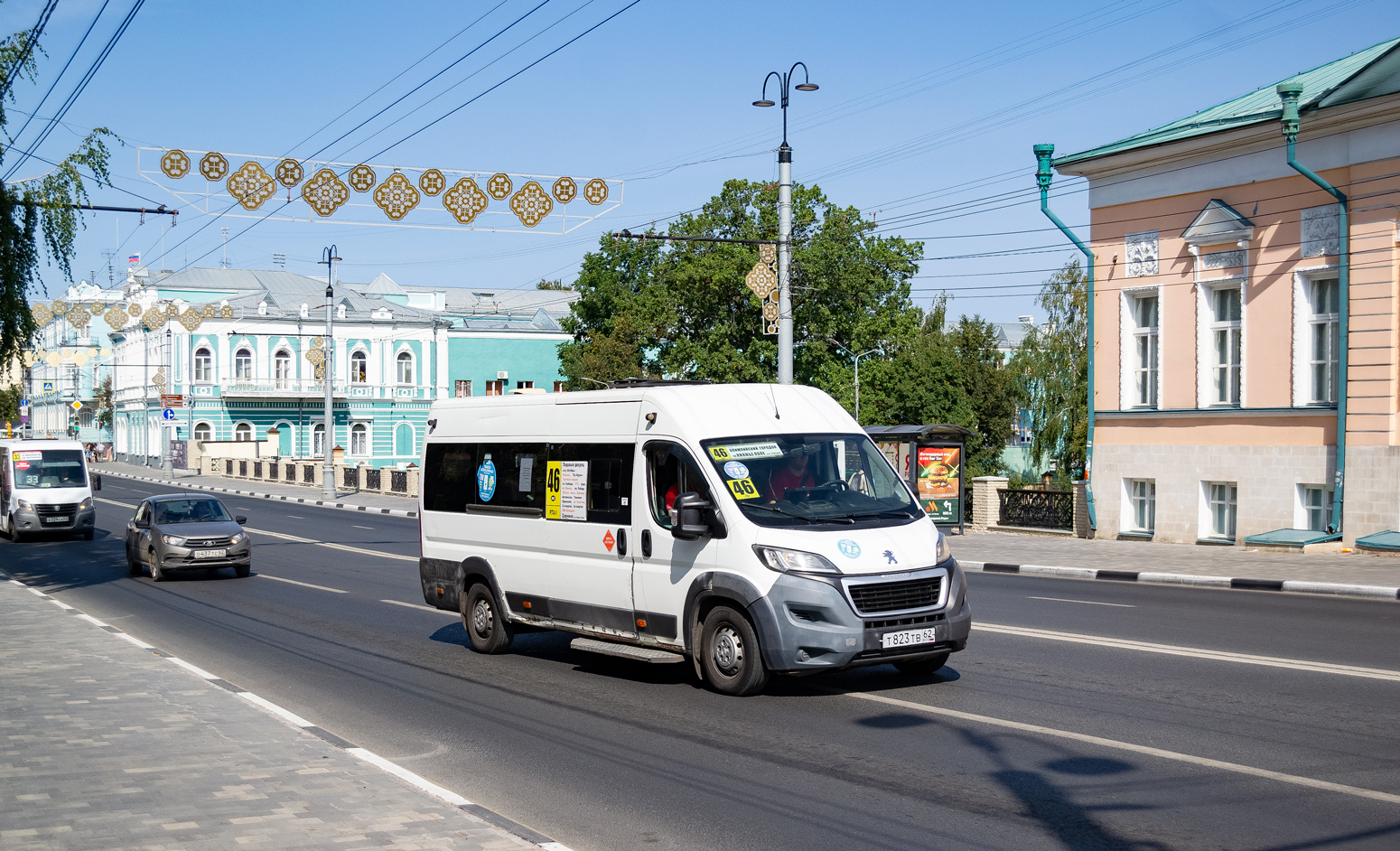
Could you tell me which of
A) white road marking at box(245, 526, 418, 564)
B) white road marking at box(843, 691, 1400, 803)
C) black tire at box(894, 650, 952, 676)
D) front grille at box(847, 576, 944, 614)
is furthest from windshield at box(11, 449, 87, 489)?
front grille at box(847, 576, 944, 614)

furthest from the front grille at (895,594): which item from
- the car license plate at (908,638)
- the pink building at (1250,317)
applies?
the pink building at (1250,317)

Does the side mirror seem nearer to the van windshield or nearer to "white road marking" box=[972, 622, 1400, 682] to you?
the van windshield

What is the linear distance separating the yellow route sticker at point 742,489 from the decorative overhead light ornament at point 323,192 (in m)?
A: 10.7

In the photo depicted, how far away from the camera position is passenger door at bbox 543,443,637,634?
35.3 feet

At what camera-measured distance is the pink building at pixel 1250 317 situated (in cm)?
2203

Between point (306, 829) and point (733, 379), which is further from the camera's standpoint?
point (733, 379)

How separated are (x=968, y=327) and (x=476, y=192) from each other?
61.3m

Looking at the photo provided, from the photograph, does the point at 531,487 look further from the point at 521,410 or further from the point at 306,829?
the point at 306,829

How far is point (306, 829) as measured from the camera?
6.02m

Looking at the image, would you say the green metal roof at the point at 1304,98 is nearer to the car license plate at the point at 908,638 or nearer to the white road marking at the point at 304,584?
the car license plate at the point at 908,638

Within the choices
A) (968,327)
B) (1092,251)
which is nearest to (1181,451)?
(1092,251)

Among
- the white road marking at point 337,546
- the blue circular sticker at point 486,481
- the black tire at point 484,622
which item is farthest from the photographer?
the white road marking at point 337,546

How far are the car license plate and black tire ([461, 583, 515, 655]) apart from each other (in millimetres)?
4391

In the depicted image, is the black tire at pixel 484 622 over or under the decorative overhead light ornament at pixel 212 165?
under
